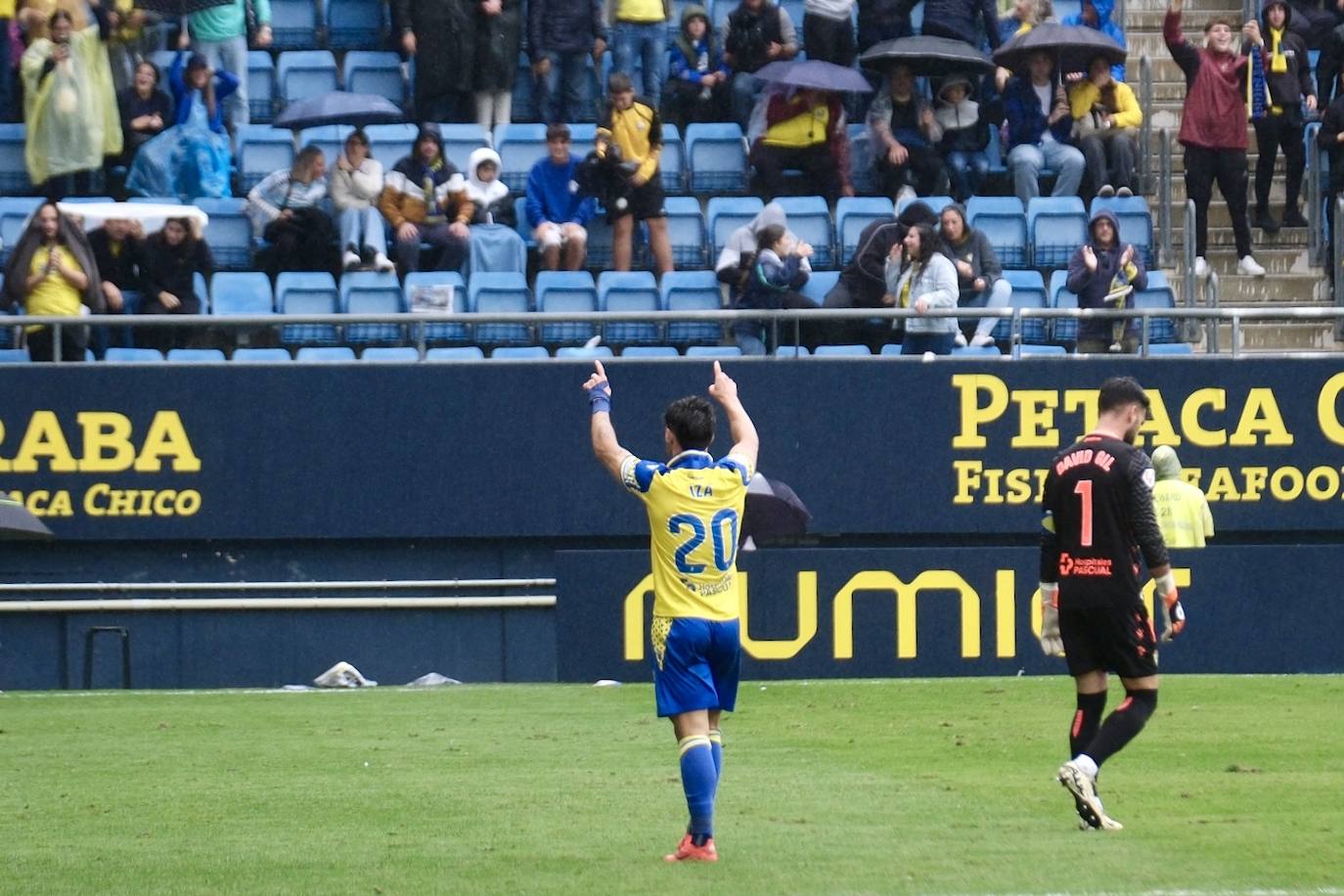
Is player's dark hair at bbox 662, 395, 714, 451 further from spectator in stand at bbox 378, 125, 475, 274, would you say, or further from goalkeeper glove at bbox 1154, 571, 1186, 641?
spectator in stand at bbox 378, 125, 475, 274

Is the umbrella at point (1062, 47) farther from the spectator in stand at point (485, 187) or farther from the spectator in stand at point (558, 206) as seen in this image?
the spectator in stand at point (485, 187)

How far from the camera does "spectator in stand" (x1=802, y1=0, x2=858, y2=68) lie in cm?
2056

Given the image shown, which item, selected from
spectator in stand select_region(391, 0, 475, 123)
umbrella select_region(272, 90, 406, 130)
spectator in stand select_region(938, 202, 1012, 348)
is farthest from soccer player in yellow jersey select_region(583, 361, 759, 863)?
spectator in stand select_region(391, 0, 475, 123)

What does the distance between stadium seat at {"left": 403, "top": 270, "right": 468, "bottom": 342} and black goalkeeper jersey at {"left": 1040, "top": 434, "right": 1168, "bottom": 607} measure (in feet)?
30.1

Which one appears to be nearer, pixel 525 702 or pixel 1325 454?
pixel 525 702

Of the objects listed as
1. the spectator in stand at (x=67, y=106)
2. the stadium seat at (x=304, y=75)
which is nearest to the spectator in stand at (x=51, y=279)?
the spectator in stand at (x=67, y=106)

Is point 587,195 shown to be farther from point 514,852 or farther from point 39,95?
point 514,852

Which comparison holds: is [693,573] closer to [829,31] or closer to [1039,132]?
[829,31]

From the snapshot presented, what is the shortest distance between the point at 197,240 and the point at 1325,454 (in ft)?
30.8

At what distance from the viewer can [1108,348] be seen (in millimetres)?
17781

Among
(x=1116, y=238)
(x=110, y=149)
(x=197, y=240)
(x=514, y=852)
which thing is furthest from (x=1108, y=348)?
(x=514, y=852)

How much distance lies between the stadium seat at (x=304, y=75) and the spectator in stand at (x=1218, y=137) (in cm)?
792

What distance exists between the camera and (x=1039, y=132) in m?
20.7

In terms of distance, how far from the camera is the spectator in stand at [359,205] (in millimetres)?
18578
